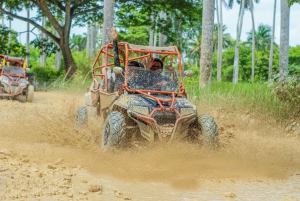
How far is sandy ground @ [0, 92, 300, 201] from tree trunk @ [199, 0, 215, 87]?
4.75 metres

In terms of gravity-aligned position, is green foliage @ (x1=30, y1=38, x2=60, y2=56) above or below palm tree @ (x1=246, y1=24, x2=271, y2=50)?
below

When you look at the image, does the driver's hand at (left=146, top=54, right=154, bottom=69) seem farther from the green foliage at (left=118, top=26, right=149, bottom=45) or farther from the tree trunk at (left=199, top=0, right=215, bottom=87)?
the green foliage at (left=118, top=26, right=149, bottom=45)

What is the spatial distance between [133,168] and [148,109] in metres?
1.05

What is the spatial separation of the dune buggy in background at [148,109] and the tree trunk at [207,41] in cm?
574

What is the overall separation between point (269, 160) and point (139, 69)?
2.64 metres

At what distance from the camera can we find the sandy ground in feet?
18.0

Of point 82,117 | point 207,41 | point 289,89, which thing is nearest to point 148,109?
point 82,117

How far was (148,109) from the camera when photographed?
7.35 metres

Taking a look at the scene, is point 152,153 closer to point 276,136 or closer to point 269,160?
point 269,160

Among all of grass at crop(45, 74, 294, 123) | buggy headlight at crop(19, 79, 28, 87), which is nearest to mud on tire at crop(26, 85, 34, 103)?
buggy headlight at crop(19, 79, 28, 87)

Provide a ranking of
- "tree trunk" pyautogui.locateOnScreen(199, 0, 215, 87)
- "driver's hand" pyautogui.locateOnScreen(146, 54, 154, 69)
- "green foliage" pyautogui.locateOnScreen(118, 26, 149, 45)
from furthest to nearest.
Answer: "green foliage" pyautogui.locateOnScreen(118, 26, 149, 45)
"tree trunk" pyautogui.locateOnScreen(199, 0, 215, 87)
"driver's hand" pyautogui.locateOnScreen(146, 54, 154, 69)

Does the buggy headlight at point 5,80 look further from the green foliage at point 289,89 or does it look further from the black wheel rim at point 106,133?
the black wheel rim at point 106,133

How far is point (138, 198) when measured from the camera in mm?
5363

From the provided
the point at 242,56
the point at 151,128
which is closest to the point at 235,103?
the point at 151,128
